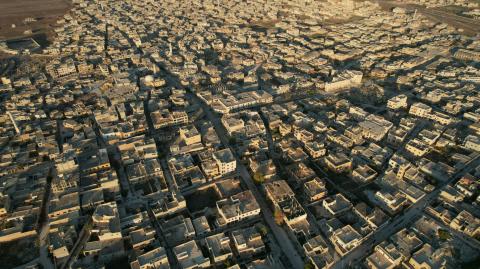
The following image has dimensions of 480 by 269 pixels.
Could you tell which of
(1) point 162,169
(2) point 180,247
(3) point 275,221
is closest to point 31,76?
(1) point 162,169

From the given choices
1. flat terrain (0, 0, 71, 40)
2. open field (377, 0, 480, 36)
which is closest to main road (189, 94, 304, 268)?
flat terrain (0, 0, 71, 40)

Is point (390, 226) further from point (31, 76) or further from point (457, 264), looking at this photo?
point (31, 76)

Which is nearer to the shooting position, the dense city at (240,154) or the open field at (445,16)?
the dense city at (240,154)

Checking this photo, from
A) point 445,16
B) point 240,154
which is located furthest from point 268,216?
point 445,16

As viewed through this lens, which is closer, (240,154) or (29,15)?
(240,154)

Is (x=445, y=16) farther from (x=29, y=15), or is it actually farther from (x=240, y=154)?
(x=29, y=15)

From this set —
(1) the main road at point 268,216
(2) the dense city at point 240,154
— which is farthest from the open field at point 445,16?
(1) the main road at point 268,216

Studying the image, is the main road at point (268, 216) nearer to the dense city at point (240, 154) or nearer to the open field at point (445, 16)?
the dense city at point (240, 154)
